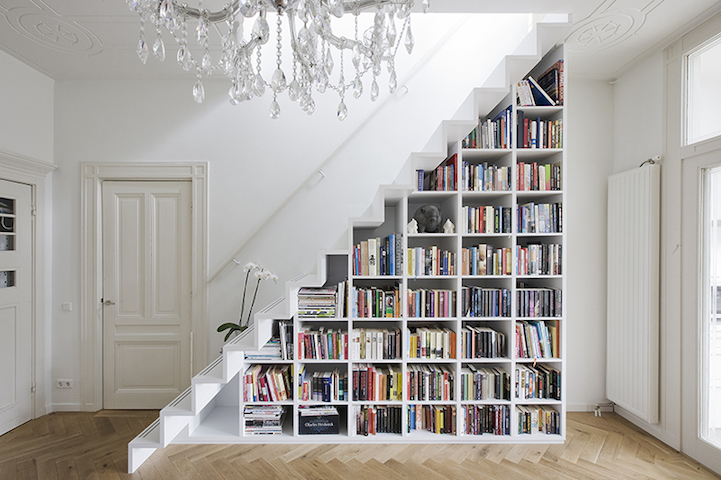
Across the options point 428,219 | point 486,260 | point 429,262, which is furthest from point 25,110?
point 486,260

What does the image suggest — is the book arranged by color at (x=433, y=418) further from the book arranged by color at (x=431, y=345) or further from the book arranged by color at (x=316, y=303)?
the book arranged by color at (x=316, y=303)

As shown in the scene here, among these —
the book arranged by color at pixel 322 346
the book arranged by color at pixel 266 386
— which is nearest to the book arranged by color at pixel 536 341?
the book arranged by color at pixel 322 346

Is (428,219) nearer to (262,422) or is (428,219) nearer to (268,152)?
(268,152)

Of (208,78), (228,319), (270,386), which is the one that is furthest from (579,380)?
(208,78)

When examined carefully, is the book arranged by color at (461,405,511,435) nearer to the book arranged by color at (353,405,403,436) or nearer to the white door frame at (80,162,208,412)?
the book arranged by color at (353,405,403,436)

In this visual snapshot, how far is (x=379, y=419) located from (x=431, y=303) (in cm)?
94

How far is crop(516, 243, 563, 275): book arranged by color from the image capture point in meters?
2.62

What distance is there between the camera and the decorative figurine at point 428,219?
8.76ft

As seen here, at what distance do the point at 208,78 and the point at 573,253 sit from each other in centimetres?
349

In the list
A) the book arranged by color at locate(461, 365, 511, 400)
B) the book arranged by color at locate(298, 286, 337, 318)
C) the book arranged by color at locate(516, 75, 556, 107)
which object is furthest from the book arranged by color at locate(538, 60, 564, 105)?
the book arranged by color at locate(298, 286, 337, 318)

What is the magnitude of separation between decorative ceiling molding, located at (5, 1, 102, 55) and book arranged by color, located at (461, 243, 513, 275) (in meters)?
3.10

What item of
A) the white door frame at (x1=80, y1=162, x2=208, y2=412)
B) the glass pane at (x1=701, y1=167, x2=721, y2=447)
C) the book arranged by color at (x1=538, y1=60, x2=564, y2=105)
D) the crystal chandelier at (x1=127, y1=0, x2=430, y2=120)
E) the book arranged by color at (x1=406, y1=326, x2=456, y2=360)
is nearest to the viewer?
the crystal chandelier at (x1=127, y1=0, x2=430, y2=120)

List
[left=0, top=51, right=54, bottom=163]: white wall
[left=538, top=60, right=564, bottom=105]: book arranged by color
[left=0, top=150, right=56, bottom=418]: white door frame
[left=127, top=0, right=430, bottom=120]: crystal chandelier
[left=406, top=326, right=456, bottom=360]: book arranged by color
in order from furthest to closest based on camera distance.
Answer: [left=0, top=150, right=56, bottom=418]: white door frame
[left=0, top=51, right=54, bottom=163]: white wall
[left=406, top=326, right=456, bottom=360]: book arranged by color
[left=538, top=60, right=564, bottom=105]: book arranged by color
[left=127, top=0, right=430, bottom=120]: crystal chandelier

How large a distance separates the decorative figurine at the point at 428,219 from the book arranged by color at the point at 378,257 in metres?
0.19
